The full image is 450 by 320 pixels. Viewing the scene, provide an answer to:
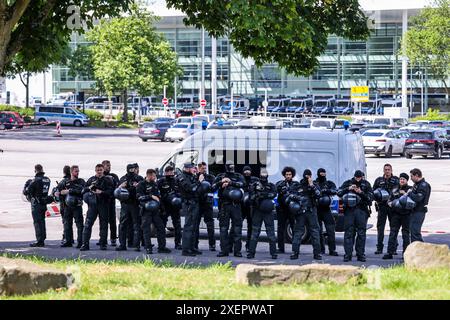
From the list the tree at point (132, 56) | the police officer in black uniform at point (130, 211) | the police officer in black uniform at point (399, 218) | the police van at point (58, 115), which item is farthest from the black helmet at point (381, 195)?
the tree at point (132, 56)

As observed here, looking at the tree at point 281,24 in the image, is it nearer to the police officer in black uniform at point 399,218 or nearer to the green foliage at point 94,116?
the police officer in black uniform at point 399,218

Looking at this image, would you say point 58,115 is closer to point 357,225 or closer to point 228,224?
point 228,224

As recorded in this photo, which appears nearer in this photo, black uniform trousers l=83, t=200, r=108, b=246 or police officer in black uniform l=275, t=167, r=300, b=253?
police officer in black uniform l=275, t=167, r=300, b=253

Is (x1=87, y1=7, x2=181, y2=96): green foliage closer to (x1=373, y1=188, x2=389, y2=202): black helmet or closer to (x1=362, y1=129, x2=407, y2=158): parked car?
(x1=362, y1=129, x2=407, y2=158): parked car

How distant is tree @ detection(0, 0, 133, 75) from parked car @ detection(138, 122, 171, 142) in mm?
40324

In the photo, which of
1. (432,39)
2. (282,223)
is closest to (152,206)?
(282,223)

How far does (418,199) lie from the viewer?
1706cm

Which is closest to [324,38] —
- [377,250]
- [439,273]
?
[377,250]

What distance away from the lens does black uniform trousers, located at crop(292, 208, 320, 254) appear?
17141 millimetres

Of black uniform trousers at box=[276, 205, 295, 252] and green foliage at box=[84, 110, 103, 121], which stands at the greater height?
green foliage at box=[84, 110, 103, 121]

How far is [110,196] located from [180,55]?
9127 cm

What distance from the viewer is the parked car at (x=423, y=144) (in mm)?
48312

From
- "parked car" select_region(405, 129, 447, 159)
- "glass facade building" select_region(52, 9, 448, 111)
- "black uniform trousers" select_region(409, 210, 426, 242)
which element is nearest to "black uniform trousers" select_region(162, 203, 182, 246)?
"black uniform trousers" select_region(409, 210, 426, 242)
